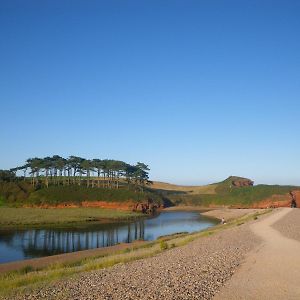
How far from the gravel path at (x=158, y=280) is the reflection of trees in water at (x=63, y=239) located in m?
20.5

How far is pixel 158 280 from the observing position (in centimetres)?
1741

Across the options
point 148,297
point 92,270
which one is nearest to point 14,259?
point 92,270

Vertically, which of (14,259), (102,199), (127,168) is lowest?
(14,259)

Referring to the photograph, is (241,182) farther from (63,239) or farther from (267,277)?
(267,277)

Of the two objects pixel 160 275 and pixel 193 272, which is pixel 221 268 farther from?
pixel 160 275

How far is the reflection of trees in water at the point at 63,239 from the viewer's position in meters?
42.6

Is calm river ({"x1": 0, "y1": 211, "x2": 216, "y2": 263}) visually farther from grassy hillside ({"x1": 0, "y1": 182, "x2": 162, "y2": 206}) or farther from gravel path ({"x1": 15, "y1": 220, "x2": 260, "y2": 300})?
grassy hillside ({"x1": 0, "y1": 182, "x2": 162, "y2": 206})

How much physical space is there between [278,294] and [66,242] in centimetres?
3621

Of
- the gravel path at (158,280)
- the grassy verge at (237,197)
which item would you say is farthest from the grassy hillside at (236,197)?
the gravel path at (158,280)

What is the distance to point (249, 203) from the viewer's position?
410 ft

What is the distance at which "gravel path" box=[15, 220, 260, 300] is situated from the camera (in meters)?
14.8

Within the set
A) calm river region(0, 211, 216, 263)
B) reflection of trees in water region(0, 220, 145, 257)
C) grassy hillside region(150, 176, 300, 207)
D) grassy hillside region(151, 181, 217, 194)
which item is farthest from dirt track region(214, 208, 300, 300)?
grassy hillside region(151, 181, 217, 194)

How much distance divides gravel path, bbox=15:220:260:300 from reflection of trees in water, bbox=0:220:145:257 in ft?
67.2

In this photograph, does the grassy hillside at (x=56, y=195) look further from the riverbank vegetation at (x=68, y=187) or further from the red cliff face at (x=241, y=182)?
the red cliff face at (x=241, y=182)
